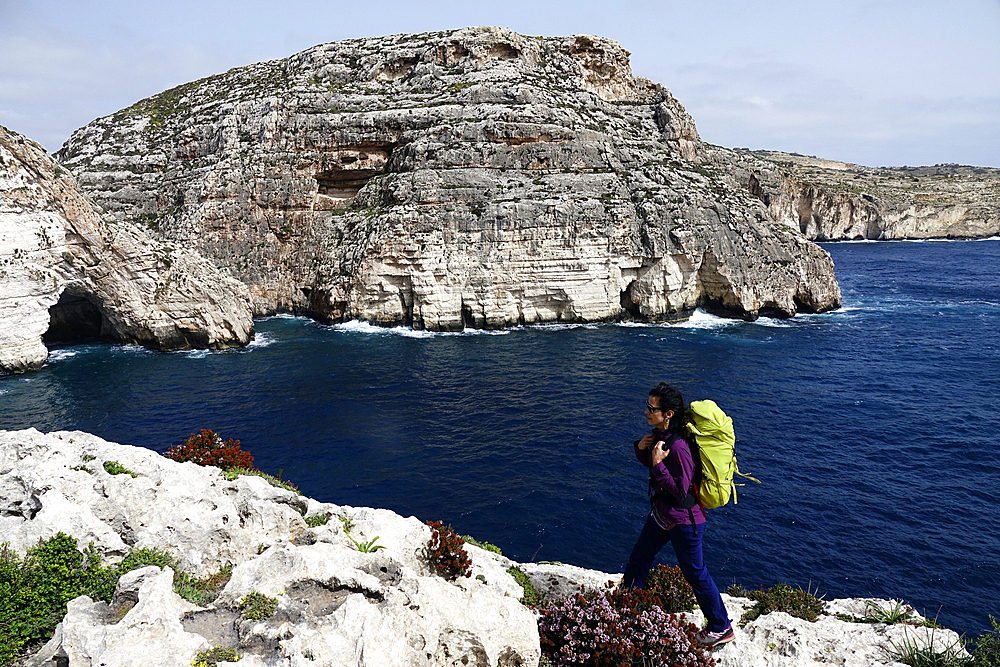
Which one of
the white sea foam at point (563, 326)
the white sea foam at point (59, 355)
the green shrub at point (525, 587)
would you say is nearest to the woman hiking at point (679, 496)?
the green shrub at point (525, 587)

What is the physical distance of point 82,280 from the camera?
1812 inches

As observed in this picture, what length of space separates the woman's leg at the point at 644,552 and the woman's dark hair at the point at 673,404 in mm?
1655

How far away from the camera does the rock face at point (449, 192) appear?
57.3m

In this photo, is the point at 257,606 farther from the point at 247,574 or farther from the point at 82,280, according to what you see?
the point at 82,280

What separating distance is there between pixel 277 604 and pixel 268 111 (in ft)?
238

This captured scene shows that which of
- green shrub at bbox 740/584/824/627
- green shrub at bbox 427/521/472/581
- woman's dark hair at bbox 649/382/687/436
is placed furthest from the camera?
green shrub at bbox 740/584/824/627

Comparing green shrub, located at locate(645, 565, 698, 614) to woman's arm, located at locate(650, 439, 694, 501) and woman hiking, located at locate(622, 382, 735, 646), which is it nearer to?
woman hiking, located at locate(622, 382, 735, 646)

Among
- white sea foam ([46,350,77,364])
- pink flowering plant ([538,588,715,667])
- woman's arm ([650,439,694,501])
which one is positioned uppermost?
woman's arm ([650,439,694,501])

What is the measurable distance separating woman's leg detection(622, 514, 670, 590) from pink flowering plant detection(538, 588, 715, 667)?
37cm

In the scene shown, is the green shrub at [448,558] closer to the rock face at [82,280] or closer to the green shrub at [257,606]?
the green shrub at [257,606]

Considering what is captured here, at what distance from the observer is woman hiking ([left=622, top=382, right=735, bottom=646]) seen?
864cm

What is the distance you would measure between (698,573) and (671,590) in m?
1.73

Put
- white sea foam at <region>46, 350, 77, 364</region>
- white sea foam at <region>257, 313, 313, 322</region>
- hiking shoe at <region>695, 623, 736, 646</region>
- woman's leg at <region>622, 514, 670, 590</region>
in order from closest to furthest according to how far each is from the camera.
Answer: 1. hiking shoe at <region>695, 623, 736, 646</region>
2. woman's leg at <region>622, 514, 670, 590</region>
3. white sea foam at <region>46, 350, 77, 364</region>
4. white sea foam at <region>257, 313, 313, 322</region>

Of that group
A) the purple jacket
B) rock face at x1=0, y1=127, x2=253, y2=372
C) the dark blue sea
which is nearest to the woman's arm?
the purple jacket
